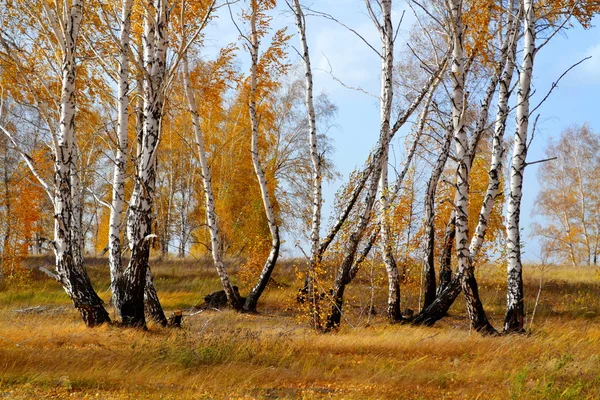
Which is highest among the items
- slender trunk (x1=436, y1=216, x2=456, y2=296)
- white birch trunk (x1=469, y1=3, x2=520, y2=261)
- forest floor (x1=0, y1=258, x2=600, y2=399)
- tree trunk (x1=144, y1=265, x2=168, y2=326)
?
white birch trunk (x1=469, y1=3, x2=520, y2=261)

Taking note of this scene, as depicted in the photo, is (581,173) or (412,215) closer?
(412,215)

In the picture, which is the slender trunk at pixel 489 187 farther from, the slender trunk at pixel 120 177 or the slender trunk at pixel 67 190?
the slender trunk at pixel 67 190

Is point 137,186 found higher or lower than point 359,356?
higher

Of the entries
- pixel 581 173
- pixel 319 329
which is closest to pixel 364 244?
pixel 319 329

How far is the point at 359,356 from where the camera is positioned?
6996 millimetres

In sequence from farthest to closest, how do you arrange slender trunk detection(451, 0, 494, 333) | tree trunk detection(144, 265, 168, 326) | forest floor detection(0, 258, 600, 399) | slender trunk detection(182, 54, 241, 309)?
slender trunk detection(182, 54, 241, 309), tree trunk detection(144, 265, 168, 326), slender trunk detection(451, 0, 494, 333), forest floor detection(0, 258, 600, 399)

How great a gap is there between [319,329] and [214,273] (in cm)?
981

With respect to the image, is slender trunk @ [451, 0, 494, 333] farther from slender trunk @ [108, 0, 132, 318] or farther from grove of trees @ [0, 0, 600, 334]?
slender trunk @ [108, 0, 132, 318]

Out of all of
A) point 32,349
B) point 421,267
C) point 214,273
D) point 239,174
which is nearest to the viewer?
point 32,349

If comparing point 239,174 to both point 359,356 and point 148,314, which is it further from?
point 359,356

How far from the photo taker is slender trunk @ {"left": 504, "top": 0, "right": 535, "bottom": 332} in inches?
354

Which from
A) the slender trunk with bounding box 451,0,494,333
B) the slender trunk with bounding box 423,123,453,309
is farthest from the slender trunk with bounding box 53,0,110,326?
the slender trunk with bounding box 423,123,453,309

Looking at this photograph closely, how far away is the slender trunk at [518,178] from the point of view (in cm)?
899

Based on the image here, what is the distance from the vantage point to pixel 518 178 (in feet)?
29.5
